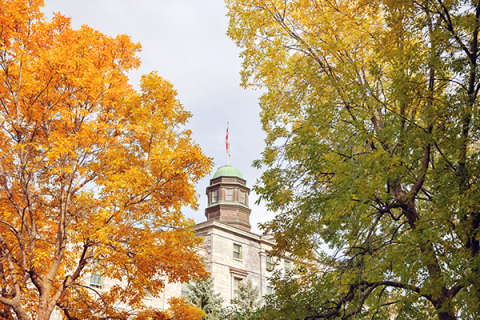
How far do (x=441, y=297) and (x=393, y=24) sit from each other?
6.01 meters

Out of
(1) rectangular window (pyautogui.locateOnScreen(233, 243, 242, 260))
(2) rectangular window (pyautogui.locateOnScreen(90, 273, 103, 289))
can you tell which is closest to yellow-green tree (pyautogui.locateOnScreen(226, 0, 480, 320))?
(2) rectangular window (pyautogui.locateOnScreen(90, 273, 103, 289))

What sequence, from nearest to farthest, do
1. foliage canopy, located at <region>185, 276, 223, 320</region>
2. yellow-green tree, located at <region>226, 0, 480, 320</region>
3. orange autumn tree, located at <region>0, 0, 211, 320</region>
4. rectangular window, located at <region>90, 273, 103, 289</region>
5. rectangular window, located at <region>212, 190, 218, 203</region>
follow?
yellow-green tree, located at <region>226, 0, 480, 320</region>
orange autumn tree, located at <region>0, 0, 211, 320</region>
rectangular window, located at <region>90, 273, 103, 289</region>
foliage canopy, located at <region>185, 276, 223, 320</region>
rectangular window, located at <region>212, 190, 218, 203</region>

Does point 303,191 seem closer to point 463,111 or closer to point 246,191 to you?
point 463,111

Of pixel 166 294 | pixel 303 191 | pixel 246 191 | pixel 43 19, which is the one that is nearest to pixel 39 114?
pixel 43 19

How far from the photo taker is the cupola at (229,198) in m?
40.3

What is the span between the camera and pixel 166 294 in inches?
1114

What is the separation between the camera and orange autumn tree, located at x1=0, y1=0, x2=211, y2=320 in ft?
32.8

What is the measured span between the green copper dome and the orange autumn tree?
30.3 meters

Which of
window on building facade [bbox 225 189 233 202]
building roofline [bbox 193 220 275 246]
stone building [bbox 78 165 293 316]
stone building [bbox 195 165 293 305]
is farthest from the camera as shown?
window on building facade [bbox 225 189 233 202]

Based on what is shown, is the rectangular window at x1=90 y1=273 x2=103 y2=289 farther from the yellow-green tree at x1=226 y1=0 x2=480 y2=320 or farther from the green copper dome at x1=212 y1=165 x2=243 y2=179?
the green copper dome at x1=212 y1=165 x2=243 y2=179

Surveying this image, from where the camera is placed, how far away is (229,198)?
41.6 meters

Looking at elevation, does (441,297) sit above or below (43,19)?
below

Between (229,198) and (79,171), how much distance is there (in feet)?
103

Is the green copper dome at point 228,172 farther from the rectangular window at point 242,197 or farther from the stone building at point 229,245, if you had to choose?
the rectangular window at point 242,197
